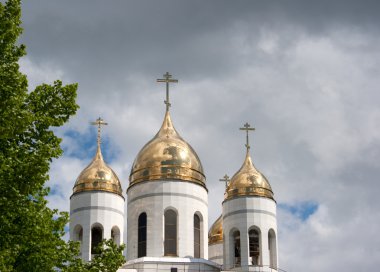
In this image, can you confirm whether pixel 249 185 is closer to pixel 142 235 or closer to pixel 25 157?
pixel 142 235

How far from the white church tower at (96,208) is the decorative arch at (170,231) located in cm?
391

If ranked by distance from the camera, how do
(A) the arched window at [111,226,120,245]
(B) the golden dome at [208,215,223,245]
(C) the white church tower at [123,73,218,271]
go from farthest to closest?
(B) the golden dome at [208,215,223,245]
(A) the arched window at [111,226,120,245]
(C) the white church tower at [123,73,218,271]

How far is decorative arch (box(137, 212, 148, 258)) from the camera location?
36469 mm

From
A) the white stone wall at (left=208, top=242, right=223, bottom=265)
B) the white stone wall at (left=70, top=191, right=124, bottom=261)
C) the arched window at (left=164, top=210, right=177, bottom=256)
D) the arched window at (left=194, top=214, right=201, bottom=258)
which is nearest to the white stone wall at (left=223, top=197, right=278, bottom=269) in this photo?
the arched window at (left=194, top=214, right=201, bottom=258)

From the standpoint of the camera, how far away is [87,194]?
39438 millimetres

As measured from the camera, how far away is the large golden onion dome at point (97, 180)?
1563 inches

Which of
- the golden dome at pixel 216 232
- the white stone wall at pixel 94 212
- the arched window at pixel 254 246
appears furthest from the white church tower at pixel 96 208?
the golden dome at pixel 216 232

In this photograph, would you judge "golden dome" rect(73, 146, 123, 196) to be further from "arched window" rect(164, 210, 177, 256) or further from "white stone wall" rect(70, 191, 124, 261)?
"arched window" rect(164, 210, 177, 256)

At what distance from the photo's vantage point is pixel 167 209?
1439 inches

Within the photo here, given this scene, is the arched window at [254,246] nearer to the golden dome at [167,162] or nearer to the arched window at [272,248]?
the arched window at [272,248]

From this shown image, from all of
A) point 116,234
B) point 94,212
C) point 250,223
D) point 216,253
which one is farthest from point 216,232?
point 94,212

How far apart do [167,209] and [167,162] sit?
234 cm

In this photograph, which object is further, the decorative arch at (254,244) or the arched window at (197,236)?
the decorative arch at (254,244)

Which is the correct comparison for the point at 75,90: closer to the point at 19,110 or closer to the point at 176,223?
the point at 19,110
